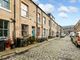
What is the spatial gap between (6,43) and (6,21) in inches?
82.9

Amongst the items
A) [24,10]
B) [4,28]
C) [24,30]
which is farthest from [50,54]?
[24,10]

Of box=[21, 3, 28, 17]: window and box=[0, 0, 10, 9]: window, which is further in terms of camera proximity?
box=[21, 3, 28, 17]: window

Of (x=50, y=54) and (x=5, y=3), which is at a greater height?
(x=5, y=3)

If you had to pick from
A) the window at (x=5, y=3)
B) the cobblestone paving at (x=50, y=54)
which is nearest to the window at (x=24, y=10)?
the window at (x=5, y=3)

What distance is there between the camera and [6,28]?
15.2 meters

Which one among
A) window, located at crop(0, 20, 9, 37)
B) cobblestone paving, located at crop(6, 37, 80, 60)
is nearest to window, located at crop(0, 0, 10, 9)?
window, located at crop(0, 20, 9, 37)

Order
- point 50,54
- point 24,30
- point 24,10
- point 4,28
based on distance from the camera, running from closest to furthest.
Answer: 1. point 50,54
2. point 4,28
3. point 24,10
4. point 24,30

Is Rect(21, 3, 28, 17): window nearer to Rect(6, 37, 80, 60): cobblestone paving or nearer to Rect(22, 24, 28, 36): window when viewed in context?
Rect(22, 24, 28, 36): window

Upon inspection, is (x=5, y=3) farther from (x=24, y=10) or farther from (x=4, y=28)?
(x=24, y=10)

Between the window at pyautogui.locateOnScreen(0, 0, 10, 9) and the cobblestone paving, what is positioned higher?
the window at pyautogui.locateOnScreen(0, 0, 10, 9)

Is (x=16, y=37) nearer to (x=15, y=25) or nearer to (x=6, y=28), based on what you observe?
(x=15, y=25)

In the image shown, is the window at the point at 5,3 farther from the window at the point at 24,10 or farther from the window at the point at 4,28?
the window at the point at 24,10

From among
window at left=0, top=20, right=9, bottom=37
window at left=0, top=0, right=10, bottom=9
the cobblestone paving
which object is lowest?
the cobblestone paving

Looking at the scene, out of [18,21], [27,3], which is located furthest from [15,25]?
[27,3]
